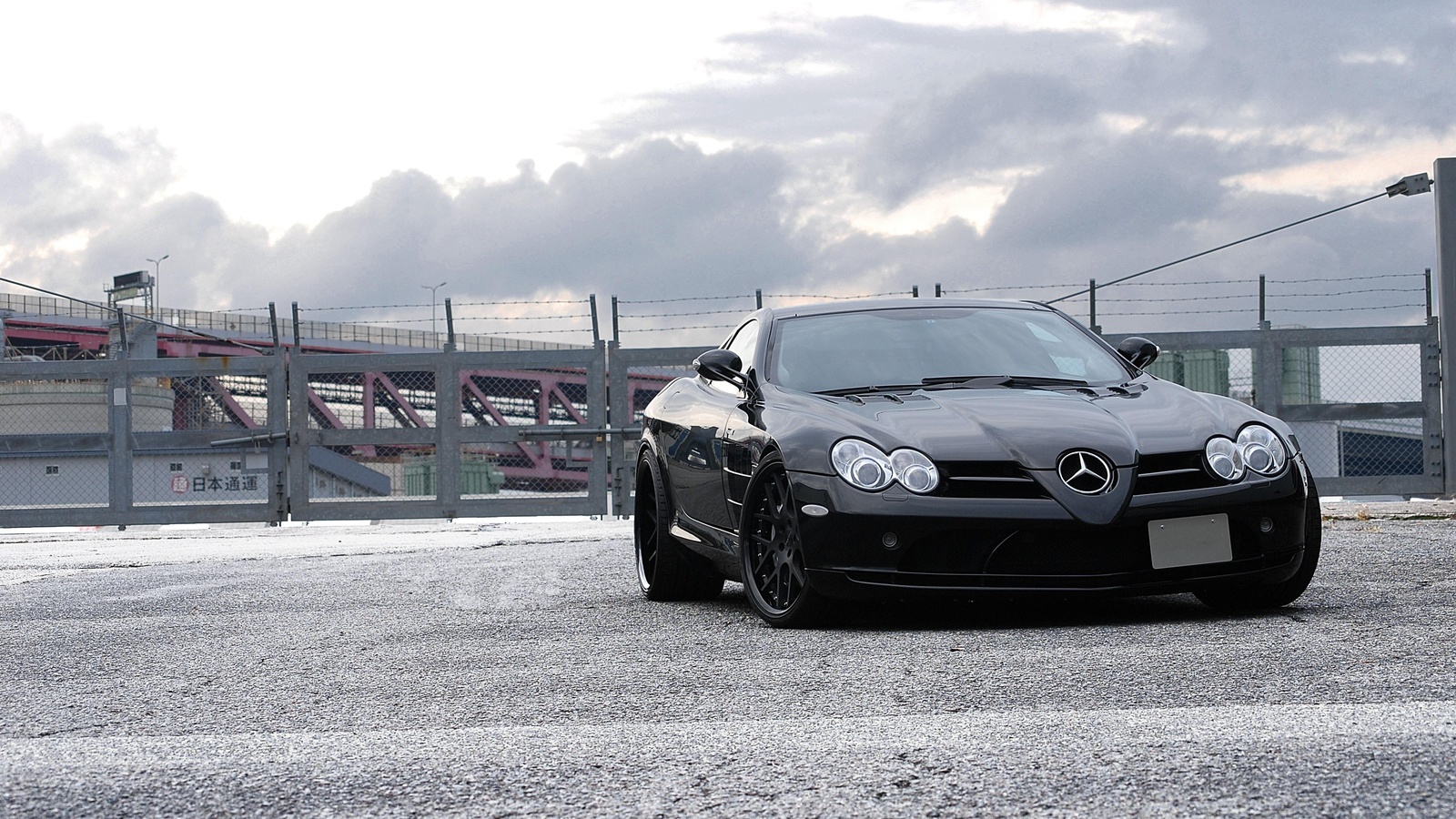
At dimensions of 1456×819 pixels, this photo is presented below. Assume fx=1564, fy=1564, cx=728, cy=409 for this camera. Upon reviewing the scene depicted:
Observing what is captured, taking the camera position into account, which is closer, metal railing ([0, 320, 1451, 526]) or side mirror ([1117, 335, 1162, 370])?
side mirror ([1117, 335, 1162, 370])

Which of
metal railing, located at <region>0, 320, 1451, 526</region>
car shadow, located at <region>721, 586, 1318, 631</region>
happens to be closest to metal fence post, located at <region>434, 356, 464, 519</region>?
metal railing, located at <region>0, 320, 1451, 526</region>

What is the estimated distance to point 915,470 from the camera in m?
4.88

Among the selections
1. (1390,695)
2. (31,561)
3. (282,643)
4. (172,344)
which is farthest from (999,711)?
(172,344)

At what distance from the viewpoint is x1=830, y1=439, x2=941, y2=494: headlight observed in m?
4.86

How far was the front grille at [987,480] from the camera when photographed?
4832 mm

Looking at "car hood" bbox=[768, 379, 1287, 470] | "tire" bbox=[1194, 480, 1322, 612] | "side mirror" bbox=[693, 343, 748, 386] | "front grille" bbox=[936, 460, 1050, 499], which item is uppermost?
"side mirror" bbox=[693, 343, 748, 386]

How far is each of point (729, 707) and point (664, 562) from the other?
293cm

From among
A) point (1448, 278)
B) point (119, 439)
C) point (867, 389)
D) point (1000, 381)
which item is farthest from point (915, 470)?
point (119, 439)

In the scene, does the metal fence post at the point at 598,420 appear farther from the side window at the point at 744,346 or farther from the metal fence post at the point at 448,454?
the side window at the point at 744,346

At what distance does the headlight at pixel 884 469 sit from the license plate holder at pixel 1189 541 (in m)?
0.71

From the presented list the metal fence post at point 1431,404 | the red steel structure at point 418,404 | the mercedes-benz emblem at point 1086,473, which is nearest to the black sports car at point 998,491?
the mercedes-benz emblem at point 1086,473

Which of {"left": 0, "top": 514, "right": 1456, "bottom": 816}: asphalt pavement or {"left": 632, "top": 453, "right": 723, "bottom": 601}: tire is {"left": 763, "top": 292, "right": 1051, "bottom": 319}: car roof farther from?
{"left": 0, "top": 514, "right": 1456, "bottom": 816}: asphalt pavement

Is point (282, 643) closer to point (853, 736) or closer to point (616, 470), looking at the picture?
point (853, 736)

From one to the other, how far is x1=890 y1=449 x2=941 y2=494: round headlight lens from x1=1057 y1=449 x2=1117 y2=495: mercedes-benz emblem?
0.39 m
